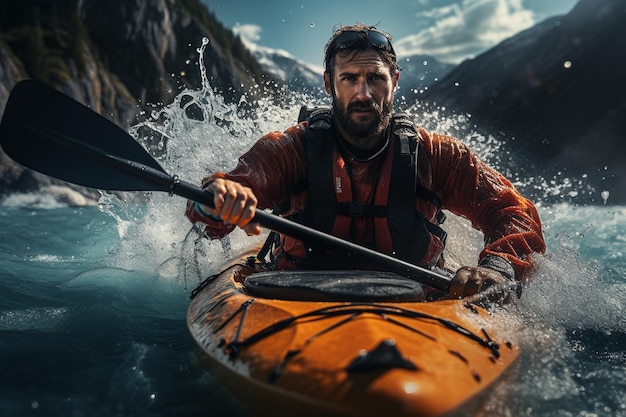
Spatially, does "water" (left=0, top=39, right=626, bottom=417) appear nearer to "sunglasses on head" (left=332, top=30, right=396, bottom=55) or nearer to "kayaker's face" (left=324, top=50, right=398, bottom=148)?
"kayaker's face" (left=324, top=50, right=398, bottom=148)

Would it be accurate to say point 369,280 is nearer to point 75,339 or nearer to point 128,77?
point 75,339

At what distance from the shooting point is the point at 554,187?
22141 millimetres

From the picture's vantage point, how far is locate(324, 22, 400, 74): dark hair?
12.2 ft

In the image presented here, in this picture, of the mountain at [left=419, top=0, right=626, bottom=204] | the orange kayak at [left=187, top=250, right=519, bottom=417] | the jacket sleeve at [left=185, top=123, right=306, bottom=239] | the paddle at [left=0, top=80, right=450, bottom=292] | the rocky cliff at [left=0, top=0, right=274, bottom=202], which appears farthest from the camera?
the mountain at [left=419, top=0, right=626, bottom=204]

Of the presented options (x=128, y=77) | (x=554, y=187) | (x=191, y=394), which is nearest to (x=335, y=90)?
(x=191, y=394)

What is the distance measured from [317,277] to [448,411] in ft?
4.22

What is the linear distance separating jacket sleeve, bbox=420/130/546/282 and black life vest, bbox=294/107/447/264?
0.30 m

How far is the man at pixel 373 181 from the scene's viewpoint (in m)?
3.45

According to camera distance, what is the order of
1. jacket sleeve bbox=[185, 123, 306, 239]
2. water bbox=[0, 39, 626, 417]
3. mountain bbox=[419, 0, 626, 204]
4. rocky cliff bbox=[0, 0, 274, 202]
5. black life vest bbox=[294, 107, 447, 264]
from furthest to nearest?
mountain bbox=[419, 0, 626, 204]
rocky cliff bbox=[0, 0, 274, 202]
jacket sleeve bbox=[185, 123, 306, 239]
black life vest bbox=[294, 107, 447, 264]
water bbox=[0, 39, 626, 417]

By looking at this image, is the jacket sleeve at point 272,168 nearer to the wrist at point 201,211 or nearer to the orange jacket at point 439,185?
the orange jacket at point 439,185

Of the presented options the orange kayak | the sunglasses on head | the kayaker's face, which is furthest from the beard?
the orange kayak

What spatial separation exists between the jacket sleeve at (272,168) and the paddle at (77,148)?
61cm

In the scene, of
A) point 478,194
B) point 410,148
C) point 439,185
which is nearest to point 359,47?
point 410,148

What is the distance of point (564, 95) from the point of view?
28438 mm
